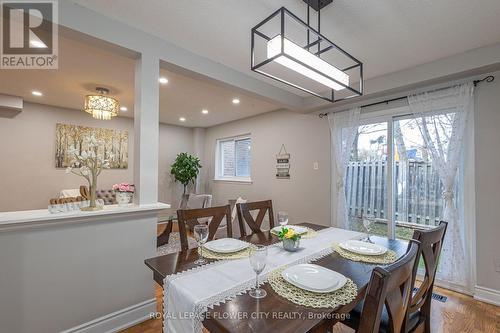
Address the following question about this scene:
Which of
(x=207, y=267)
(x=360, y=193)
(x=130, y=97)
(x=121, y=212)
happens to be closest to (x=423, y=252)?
(x=207, y=267)

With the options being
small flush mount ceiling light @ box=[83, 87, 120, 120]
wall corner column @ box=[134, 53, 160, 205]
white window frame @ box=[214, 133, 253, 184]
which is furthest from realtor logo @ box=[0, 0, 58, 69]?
white window frame @ box=[214, 133, 253, 184]

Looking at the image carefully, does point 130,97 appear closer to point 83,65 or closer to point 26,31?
point 83,65

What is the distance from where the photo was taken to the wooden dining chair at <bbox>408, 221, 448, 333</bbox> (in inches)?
43.1

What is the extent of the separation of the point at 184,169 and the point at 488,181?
5.03 metres

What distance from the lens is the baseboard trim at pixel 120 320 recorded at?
169 centimetres

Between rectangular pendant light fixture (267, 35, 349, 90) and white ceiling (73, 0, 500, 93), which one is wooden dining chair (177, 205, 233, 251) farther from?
white ceiling (73, 0, 500, 93)

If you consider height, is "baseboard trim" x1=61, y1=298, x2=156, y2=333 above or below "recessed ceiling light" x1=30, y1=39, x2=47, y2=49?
below

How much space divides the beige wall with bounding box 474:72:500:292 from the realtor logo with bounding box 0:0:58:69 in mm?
3776

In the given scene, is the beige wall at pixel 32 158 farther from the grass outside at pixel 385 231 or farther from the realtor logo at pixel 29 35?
the grass outside at pixel 385 231

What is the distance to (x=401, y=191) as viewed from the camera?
2.91 meters

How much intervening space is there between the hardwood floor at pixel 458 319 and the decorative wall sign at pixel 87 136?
3.20 metres

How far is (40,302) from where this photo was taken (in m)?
1.55

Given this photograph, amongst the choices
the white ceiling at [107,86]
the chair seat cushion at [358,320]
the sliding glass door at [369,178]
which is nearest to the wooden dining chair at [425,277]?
the chair seat cushion at [358,320]

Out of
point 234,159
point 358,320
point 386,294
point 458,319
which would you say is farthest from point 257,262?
point 234,159
